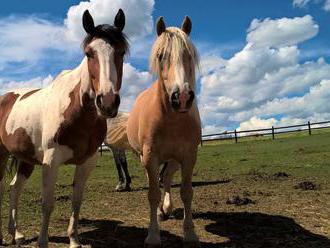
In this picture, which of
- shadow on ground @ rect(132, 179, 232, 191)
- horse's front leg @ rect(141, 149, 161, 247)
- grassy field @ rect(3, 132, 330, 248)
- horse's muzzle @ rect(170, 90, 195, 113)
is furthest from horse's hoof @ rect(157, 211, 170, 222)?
shadow on ground @ rect(132, 179, 232, 191)

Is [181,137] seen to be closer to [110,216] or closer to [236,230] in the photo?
[236,230]

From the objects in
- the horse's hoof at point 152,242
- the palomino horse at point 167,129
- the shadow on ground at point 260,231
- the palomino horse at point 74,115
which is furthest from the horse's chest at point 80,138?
the shadow on ground at point 260,231

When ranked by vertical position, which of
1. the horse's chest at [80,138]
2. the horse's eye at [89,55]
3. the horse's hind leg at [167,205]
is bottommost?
the horse's hind leg at [167,205]

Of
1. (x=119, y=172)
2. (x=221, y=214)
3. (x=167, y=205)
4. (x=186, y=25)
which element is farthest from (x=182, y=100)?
(x=119, y=172)

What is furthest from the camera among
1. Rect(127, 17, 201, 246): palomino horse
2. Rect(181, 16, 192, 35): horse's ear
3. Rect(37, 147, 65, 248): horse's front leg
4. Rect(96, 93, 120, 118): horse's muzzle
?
Rect(181, 16, 192, 35): horse's ear

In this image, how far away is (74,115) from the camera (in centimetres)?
475

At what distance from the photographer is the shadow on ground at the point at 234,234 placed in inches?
203

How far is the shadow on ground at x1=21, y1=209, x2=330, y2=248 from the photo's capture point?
514 centimetres

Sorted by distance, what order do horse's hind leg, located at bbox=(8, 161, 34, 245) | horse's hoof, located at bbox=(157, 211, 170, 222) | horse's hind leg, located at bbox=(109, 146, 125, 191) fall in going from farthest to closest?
horse's hind leg, located at bbox=(109, 146, 125, 191)
horse's hoof, located at bbox=(157, 211, 170, 222)
horse's hind leg, located at bbox=(8, 161, 34, 245)

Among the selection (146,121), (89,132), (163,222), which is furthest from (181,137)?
(163,222)

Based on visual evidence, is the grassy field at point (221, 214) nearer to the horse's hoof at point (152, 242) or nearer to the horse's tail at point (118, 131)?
the horse's hoof at point (152, 242)

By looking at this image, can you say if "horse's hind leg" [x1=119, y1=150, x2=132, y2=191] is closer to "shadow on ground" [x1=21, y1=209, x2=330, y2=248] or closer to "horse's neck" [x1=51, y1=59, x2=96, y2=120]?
"shadow on ground" [x1=21, y1=209, x2=330, y2=248]

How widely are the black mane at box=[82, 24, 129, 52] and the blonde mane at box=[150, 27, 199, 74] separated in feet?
1.60

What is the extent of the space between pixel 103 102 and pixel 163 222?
313 centimetres
